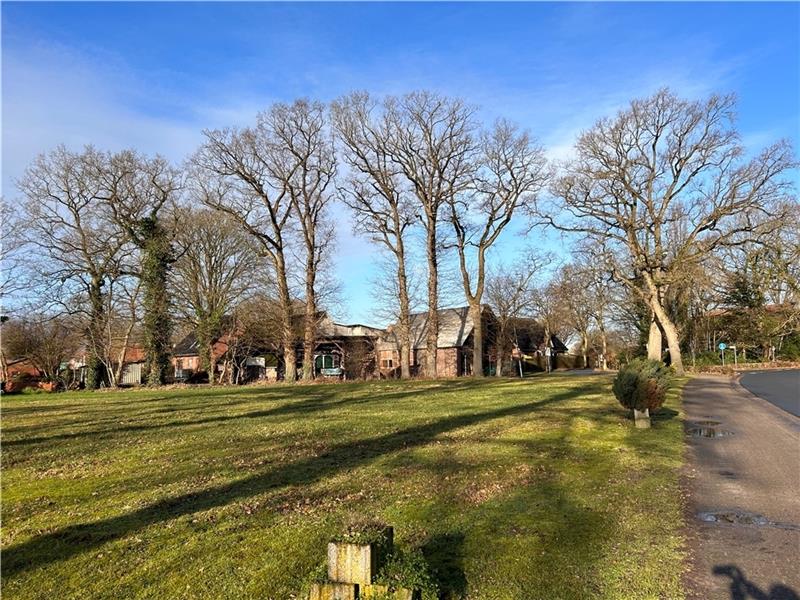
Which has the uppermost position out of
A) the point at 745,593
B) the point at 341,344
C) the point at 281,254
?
the point at 281,254

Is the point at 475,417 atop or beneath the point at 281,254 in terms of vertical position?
beneath

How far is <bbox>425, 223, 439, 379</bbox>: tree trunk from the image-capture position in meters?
36.9

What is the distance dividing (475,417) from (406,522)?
30.1 feet

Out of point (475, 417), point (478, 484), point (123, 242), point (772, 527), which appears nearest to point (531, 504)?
point (478, 484)

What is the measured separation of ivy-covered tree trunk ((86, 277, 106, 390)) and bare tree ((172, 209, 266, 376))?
16.0ft

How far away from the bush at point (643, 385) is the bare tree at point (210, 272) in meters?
32.2

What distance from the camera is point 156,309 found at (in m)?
37.7

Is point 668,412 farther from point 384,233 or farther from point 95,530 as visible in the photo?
point 384,233

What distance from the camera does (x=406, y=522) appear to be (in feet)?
19.3

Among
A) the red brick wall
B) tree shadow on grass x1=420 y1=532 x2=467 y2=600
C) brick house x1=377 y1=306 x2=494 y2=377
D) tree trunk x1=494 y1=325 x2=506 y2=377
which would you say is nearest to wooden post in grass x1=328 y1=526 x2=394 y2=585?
tree shadow on grass x1=420 y1=532 x2=467 y2=600

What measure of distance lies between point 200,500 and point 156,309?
3371 centimetres

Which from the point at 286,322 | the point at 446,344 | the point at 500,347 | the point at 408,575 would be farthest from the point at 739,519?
the point at 500,347

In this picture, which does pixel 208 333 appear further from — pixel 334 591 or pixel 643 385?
pixel 334 591

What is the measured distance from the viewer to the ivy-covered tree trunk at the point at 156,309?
3722 centimetres
